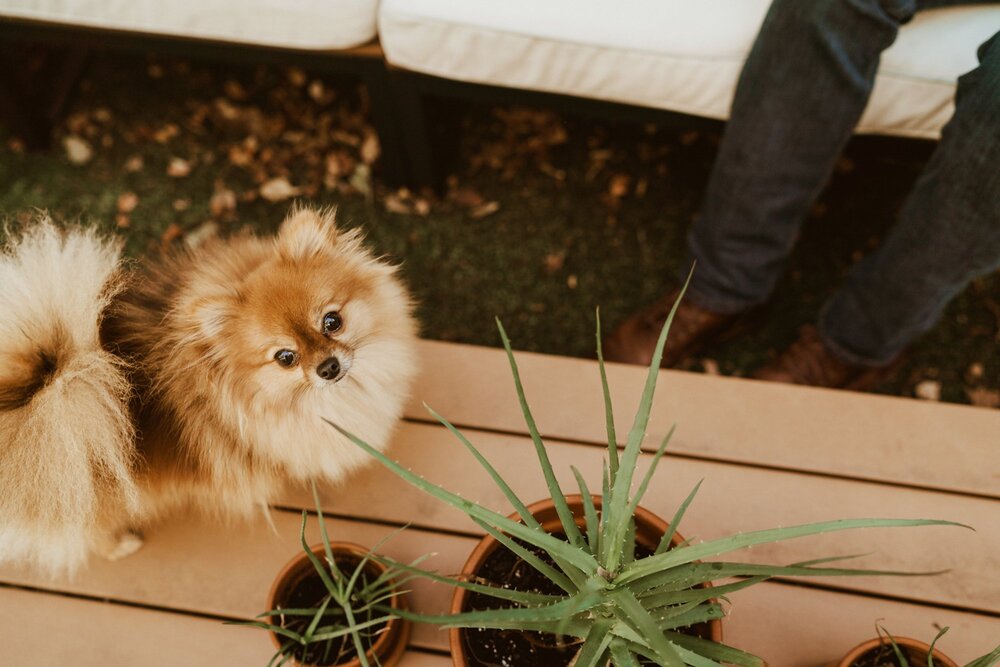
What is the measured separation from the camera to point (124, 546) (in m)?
1.11

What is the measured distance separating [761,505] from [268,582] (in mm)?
837

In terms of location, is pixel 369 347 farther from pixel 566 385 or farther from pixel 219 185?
pixel 219 185

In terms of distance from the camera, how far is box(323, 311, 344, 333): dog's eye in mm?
1108

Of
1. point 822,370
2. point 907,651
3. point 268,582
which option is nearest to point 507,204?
point 822,370

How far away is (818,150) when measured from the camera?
1.38m

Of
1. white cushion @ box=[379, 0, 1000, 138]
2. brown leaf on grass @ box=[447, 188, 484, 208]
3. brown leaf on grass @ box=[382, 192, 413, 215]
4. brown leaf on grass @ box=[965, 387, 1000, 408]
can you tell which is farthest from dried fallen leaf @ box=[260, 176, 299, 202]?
brown leaf on grass @ box=[965, 387, 1000, 408]

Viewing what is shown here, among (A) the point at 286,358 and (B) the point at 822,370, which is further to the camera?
(B) the point at 822,370

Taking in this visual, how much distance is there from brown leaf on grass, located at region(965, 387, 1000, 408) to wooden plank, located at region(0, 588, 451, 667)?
160cm

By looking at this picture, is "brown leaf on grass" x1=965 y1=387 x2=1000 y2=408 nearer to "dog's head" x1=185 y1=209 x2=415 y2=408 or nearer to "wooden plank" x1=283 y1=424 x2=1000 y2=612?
"wooden plank" x1=283 y1=424 x2=1000 y2=612

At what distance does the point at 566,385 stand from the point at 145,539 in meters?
0.79

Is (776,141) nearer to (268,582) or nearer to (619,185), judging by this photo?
(619,185)

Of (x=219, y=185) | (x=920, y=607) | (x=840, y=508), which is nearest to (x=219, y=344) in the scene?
(x=840, y=508)

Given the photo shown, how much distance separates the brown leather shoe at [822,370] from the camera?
5.49 feet

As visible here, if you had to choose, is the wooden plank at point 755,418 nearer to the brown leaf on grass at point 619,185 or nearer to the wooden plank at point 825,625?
the wooden plank at point 825,625
